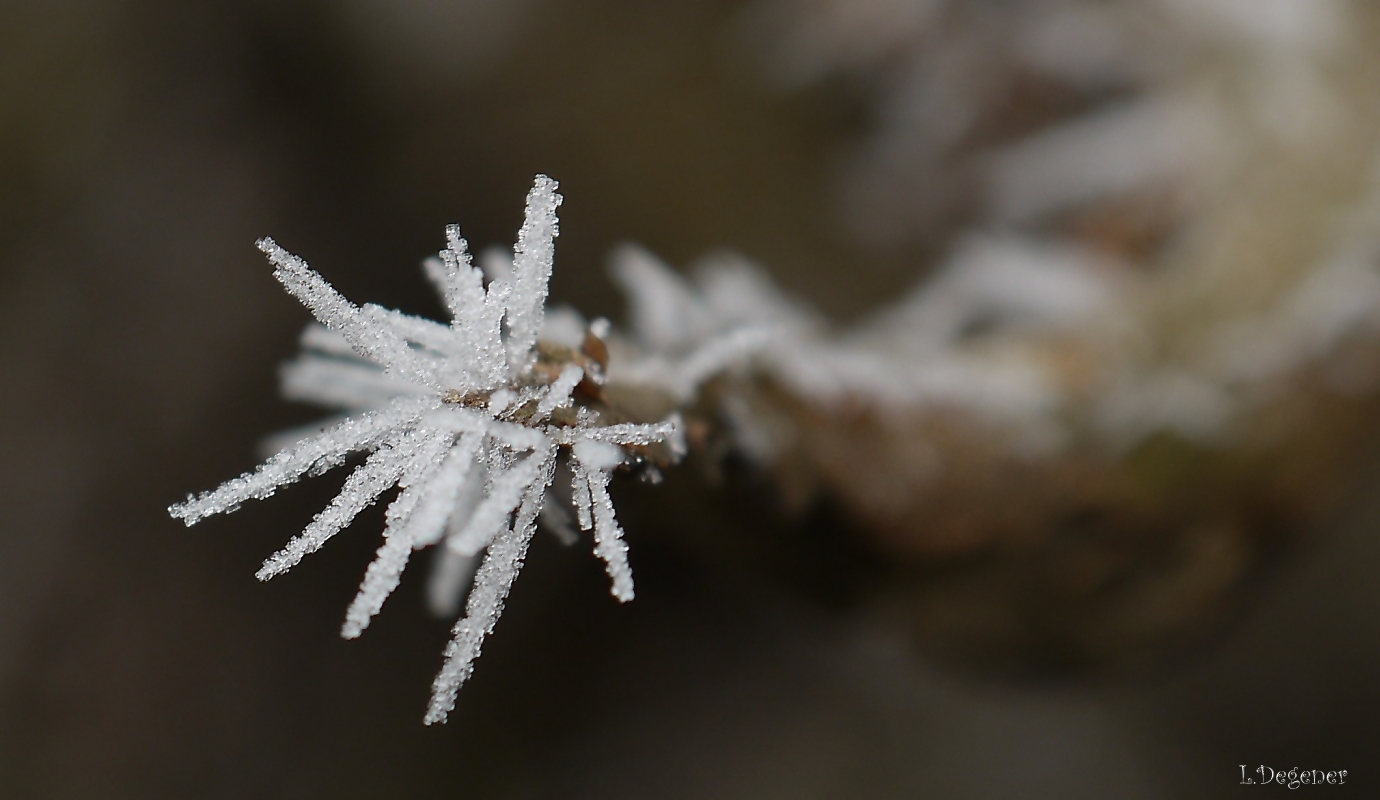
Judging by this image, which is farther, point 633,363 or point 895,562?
point 895,562

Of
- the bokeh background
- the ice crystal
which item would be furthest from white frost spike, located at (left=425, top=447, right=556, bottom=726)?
the bokeh background

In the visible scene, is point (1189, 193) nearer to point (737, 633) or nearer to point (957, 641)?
point (957, 641)

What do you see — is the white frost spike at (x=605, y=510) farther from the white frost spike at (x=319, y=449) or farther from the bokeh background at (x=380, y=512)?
the bokeh background at (x=380, y=512)

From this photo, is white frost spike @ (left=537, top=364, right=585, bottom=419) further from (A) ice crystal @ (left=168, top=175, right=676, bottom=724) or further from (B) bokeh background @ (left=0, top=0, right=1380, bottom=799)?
(B) bokeh background @ (left=0, top=0, right=1380, bottom=799)

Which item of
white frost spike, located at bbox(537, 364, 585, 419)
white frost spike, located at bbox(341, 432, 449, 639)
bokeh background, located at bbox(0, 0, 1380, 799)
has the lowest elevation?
white frost spike, located at bbox(341, 432, 449, 639)

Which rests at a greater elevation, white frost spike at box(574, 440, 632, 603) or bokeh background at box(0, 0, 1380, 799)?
bokeh background at box(0, 0, 1380, 799)

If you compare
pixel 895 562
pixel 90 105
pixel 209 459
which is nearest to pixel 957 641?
pixel 895 562

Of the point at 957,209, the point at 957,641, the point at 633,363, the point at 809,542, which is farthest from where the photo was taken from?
the point at 957,209

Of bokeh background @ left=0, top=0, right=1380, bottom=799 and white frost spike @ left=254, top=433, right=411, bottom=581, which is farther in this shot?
bokeh background @ left=0, top=0, right=1380, bottom=799
